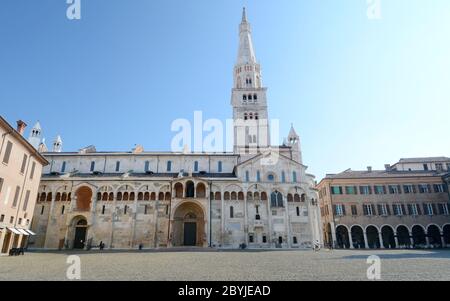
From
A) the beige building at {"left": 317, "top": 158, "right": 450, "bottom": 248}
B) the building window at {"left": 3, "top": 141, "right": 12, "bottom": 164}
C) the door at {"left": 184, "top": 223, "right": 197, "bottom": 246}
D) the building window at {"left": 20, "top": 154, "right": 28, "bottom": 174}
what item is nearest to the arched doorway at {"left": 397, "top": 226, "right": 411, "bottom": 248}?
the beige building at {"left": 317, "top": 158, "right": 450, "bottom": 248}

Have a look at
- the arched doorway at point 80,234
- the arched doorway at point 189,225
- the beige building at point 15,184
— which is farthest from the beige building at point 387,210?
the beige building at point 15,184

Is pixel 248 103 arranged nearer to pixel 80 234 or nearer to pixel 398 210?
pixel 398 210

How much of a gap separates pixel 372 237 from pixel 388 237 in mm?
Answer: 2287

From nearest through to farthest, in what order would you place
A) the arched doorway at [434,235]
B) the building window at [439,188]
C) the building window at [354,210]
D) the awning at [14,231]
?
the awning at [14,231] → the arched doorway at [434,235] → the building window at [354,210] → the building window at [439,188]

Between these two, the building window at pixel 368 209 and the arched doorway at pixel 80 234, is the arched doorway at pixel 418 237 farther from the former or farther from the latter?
the arched doorway at pixel 80 234

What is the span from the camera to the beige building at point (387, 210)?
42250 millimetres

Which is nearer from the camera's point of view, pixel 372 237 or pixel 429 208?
pixel 429 208

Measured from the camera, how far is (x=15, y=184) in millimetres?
24438

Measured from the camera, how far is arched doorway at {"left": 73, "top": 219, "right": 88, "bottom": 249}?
3800 centimetres

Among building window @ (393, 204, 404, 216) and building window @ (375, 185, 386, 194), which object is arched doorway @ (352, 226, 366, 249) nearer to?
building window @ (393, 204, 404, 216)

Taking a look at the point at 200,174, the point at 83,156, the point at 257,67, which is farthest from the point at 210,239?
the point at 257,67

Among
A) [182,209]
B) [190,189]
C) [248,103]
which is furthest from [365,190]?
[182,209]

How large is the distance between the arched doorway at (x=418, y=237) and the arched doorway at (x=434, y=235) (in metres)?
0.89

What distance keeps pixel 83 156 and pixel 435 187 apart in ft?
191
